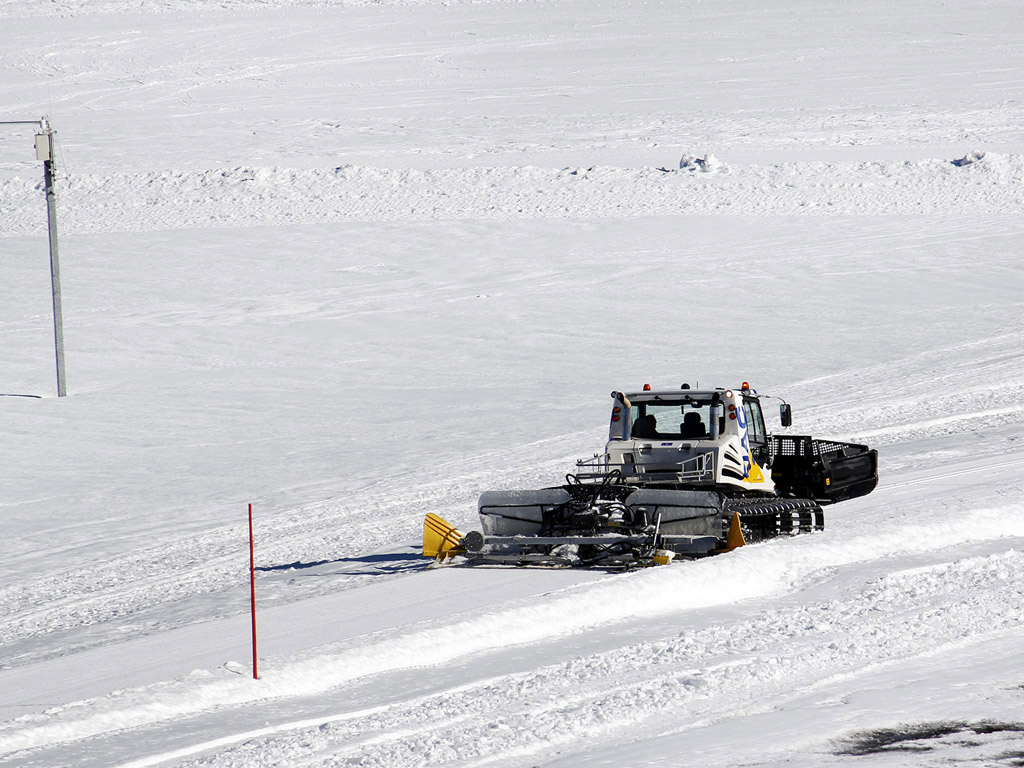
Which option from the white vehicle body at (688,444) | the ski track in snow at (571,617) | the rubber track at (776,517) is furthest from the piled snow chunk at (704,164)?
the ski track in snow at (571,617)

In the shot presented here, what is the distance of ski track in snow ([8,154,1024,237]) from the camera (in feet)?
121

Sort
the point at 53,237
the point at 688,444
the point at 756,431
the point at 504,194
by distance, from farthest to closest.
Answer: the point at 504,194 → the point at 53,237 → the point at 756,431 → the point at 688,444

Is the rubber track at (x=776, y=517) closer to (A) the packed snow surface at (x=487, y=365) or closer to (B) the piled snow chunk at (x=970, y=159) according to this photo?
(A) the packed snow surface at (x=487, y=365)

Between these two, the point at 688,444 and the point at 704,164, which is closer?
the point at 688,444

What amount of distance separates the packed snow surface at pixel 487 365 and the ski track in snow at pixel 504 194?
150mm

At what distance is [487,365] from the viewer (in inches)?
1000

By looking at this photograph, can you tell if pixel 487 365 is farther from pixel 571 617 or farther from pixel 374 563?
pixel 571 617

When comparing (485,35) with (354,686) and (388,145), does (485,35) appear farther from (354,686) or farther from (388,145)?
(354,686)

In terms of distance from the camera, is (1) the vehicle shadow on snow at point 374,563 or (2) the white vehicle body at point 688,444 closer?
(1) the vehicle shadow on snow at point 374,563

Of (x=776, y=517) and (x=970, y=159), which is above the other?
(x=970, y=159)

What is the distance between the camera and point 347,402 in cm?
2278

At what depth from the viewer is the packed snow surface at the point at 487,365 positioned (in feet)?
Result: 26.2

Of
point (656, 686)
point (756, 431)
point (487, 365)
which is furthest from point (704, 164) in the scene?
point (656, 686)

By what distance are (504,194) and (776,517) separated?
26.1 metres
